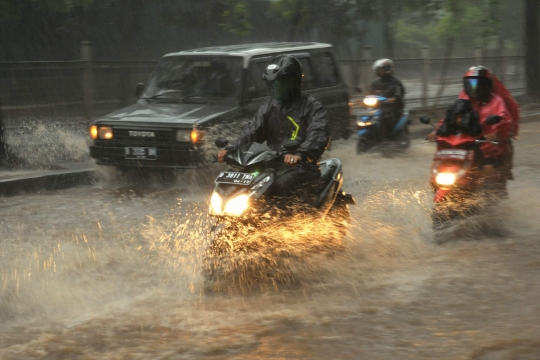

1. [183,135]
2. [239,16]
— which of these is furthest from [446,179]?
[239,16]

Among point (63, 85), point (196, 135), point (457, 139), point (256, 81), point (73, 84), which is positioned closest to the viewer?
point (457, 139)

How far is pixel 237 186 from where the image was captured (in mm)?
5324

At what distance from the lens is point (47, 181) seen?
10320 mm

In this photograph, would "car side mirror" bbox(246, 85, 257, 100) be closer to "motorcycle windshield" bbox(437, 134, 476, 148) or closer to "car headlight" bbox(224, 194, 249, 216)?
"motorcycle windshield" bbox(437, 134, 476, 148)

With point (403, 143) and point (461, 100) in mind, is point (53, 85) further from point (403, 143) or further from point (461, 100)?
point (461, 100)

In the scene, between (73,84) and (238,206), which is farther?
(73,84)

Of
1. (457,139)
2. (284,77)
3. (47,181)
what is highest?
(284,77)

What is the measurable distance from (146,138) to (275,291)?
4.83m

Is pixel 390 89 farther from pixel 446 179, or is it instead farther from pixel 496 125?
pixel 446 179

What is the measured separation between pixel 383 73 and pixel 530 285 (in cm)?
744

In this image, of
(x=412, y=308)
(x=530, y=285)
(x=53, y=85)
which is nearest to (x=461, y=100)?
(x=530, y=285)

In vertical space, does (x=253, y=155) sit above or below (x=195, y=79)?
below

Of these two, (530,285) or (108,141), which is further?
(108,141)

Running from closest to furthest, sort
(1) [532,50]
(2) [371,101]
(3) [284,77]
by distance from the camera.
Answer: (3) [284,77] < (2) [371,101] < (1) [532,50]
